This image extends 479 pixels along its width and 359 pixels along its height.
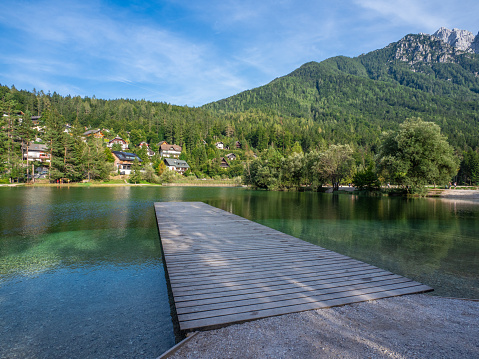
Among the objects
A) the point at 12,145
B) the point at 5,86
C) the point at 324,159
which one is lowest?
the point at 324,159

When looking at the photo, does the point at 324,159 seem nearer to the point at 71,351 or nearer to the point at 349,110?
the point at 71,351

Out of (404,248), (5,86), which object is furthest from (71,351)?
(5,86)

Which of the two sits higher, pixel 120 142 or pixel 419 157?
pixel 120 142

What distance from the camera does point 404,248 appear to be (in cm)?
913

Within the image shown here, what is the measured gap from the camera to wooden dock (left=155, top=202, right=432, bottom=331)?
3.68 meters

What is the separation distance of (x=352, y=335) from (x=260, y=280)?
187 centimetres

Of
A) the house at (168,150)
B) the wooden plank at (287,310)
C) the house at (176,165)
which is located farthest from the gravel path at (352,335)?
the house at (168,150)

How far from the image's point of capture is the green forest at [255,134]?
46.9 m

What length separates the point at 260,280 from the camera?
4.73 meters

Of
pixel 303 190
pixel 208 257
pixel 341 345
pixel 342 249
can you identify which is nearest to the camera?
pixel 341 345

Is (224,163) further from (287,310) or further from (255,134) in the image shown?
(287,310)

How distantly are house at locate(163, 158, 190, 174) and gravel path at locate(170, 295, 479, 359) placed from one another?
83.7 metres

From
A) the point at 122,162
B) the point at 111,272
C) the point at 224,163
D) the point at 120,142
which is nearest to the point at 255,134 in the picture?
the point at 224,163

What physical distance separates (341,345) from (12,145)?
2574 inches
